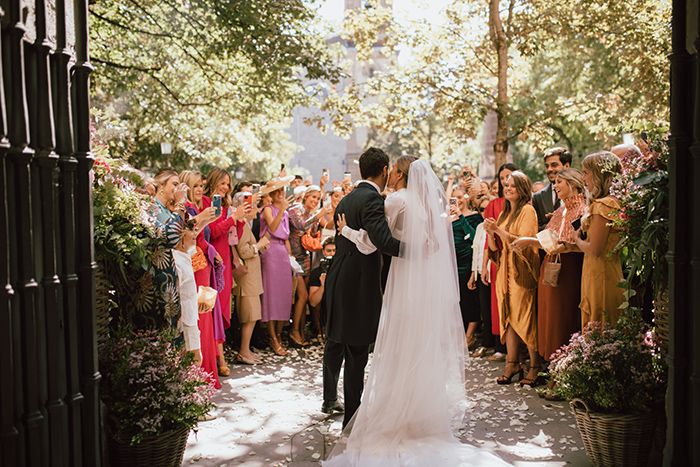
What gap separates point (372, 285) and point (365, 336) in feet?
1.41

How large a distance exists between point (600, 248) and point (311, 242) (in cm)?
457

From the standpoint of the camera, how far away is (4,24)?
3438 millimetres

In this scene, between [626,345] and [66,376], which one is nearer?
[66,376]

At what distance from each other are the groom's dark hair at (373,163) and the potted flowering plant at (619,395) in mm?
2181

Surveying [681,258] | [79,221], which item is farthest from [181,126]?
[681,258]

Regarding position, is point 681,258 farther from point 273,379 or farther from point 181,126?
point 181,126

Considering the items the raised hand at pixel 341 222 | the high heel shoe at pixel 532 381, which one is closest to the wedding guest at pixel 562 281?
the high heel shoe at pixel 532 381

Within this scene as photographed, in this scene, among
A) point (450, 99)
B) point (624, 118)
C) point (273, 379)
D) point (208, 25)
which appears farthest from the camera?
point (624, 118)

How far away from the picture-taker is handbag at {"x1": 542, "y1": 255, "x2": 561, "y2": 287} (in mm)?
7211

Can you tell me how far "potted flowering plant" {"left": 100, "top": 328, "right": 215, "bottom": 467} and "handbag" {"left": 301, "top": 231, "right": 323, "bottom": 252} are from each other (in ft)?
16.8

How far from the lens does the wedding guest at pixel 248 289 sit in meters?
9.17

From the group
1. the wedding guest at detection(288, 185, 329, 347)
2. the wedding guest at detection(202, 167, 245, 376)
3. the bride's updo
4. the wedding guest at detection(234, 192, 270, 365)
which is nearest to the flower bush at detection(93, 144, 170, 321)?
the bride's updo

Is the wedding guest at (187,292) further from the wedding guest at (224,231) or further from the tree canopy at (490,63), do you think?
the tree canopy at (490,63)

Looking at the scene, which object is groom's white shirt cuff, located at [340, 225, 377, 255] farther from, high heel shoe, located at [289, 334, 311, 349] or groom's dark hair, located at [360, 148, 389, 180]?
high heel shoe, located at [289, 334, 311, 349]
